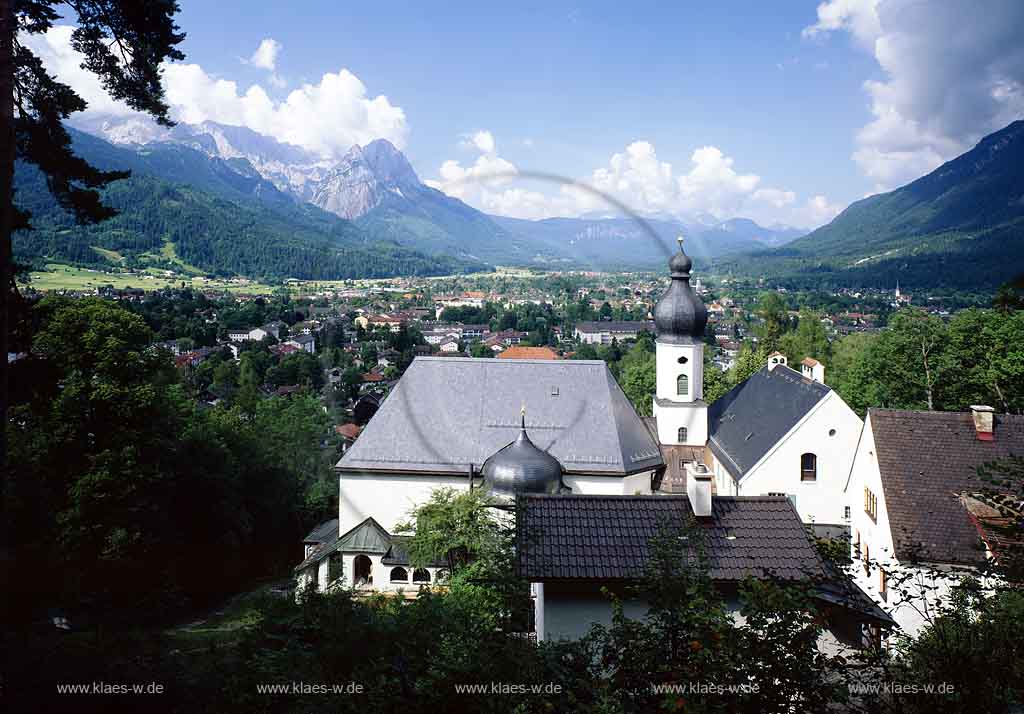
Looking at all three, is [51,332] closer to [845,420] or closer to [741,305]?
[845,420]

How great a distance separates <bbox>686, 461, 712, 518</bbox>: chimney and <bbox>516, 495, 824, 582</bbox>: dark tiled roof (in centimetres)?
18

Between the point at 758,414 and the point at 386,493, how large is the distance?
1650 centimetres

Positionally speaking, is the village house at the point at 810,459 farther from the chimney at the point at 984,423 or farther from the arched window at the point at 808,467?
the chimney at the point at 984,423

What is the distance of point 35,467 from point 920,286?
433 feet

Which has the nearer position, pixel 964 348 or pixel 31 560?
pixel 31 560

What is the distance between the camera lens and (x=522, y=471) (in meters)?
25.5

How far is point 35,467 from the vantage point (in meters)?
22.4

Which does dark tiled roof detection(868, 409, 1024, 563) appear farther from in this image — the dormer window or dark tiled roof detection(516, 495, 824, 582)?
dark tiled roof detection(516, 495, 824, 582)

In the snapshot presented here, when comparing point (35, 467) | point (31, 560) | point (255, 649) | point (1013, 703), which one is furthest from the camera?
point (35, 467)

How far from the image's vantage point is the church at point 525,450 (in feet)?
90.7

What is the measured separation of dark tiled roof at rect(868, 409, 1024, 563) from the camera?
→ 18.1m

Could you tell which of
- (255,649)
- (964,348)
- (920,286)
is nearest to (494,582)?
(255,649)

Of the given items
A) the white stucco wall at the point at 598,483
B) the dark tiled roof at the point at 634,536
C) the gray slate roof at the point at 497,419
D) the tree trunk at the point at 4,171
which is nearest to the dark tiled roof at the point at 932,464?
the dark tiled roof at the point at 634,536

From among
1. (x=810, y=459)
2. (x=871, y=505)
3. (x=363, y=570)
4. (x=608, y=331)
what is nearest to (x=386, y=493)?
(x=363, y=570)
